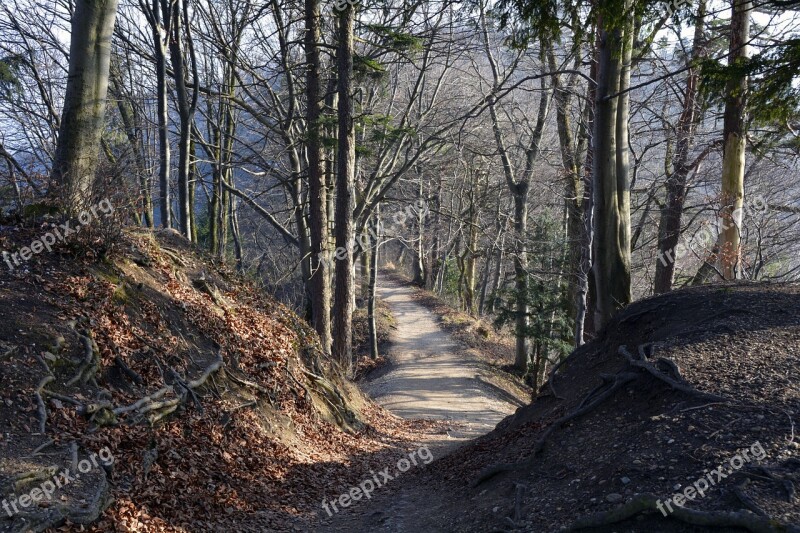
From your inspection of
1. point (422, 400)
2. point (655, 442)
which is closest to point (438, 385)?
point (422, 400)

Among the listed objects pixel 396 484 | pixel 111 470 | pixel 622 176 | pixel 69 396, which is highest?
pixel 622 176

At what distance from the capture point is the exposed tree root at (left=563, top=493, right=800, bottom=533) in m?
3.46

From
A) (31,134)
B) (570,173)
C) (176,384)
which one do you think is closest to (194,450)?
(176,384)

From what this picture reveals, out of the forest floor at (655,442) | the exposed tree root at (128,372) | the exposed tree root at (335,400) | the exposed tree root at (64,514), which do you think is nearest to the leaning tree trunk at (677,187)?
the forest floor at (655,442)

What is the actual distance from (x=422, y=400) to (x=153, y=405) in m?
13.2

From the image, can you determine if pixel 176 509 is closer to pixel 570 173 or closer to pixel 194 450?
pixel 194 450

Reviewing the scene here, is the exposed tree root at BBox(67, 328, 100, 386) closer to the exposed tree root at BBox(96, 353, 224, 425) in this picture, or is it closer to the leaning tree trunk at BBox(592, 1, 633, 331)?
the exposed tree root at BBox(96, 353, 224, 425)

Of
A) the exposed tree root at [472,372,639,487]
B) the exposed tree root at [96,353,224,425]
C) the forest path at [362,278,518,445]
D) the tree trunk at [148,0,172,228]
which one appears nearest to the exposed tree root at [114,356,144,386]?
the exposed tree root at [96,353,224,425]

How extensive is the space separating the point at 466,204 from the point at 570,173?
23312 millimetres

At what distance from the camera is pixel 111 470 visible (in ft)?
16.8

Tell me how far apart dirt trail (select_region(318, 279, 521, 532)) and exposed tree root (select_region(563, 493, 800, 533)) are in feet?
7.70

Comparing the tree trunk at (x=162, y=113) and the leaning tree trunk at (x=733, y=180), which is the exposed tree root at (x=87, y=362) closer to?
the tree trunk at (x=162, y=113)

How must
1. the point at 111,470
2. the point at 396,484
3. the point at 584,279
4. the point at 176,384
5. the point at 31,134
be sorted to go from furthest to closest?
the point at 31,134 < the point at 584,279 < the point at 396,484 < the point at 176,384 < the point at 111,470

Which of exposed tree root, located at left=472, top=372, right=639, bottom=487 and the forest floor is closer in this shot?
the forest floor
